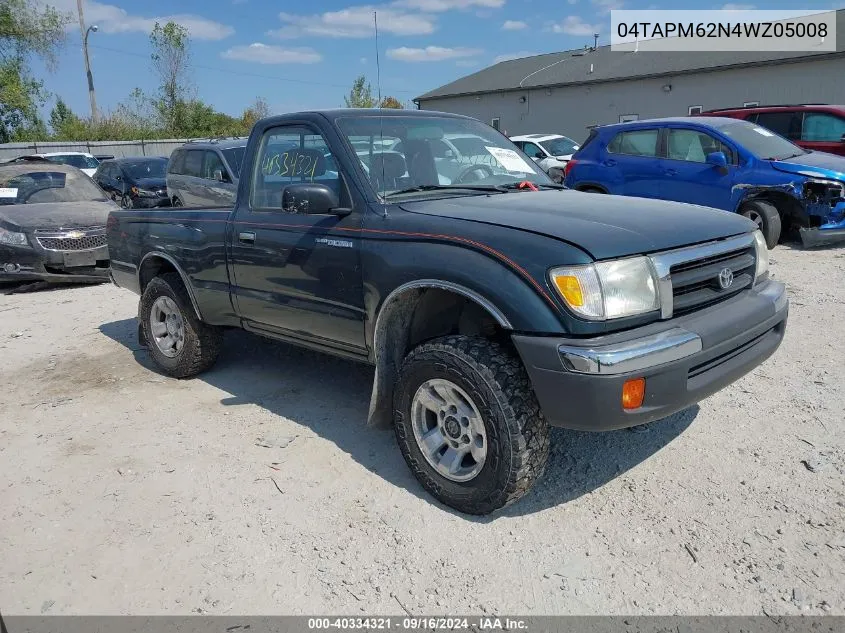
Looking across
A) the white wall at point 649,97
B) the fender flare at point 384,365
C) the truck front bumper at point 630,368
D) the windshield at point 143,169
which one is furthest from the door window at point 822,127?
the windshield at point 143,169

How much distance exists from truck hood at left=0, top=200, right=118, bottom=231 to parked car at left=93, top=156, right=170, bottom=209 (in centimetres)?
639

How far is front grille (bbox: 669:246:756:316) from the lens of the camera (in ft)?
9.57

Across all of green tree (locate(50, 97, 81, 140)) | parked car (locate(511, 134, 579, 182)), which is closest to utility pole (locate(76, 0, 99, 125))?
green tree (locate(50, 97, 81, 140))

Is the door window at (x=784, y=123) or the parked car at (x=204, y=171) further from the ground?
the door window at (x=784, y=123)

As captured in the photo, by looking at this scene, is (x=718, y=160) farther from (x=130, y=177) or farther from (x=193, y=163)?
(x=130, y=177)

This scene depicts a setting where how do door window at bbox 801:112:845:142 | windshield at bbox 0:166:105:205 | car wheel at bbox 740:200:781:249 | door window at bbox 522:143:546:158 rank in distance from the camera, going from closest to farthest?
car wheel at bbox 740:200:781:249 < windshield at bbox 0:166:105:205 < door window at bbox 801:112:845:142 < door window at bbox 522:143:546:158

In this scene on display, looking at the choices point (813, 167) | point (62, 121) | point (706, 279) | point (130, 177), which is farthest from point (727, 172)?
point (62, 121)

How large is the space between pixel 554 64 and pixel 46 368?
3049 cm

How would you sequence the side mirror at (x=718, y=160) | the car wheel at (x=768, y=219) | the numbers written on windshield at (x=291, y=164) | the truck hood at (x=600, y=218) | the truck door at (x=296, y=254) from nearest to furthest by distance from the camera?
1. the truck hood at (x=600, y=218)
2. the truck door at (x=296, y=254)
3. the numbers written on windshield at (x=291, y=164)
4. the car wheel at (x=768, y=219)
5. the side mirror at (x=718, y=160)

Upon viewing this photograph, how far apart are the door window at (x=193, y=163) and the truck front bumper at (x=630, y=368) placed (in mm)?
9295

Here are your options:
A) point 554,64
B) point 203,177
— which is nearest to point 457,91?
point 554,64

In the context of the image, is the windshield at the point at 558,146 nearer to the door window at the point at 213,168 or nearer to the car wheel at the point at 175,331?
the door window at the point at 213,168

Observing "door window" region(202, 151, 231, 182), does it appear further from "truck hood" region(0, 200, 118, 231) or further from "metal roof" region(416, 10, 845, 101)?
"metal roof" region(416, 10, 845, 101)

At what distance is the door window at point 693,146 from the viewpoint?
8.92 m
